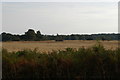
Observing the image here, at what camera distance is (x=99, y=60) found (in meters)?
13.3

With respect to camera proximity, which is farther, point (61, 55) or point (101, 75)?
point (61, 55)

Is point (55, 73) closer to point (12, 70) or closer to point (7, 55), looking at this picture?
point (12, 70)

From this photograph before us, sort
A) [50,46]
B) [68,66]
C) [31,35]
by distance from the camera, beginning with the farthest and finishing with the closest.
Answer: [31,35] → [50,46] → [68,66]

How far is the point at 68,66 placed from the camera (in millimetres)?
13391

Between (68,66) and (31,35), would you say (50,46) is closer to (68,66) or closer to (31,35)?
(31,35)

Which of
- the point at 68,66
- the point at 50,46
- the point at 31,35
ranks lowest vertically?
the point at 68,66

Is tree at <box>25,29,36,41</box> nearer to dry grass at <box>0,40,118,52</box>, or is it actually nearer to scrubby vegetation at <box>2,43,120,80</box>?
dry grass at <box>0,40,118,52</box>

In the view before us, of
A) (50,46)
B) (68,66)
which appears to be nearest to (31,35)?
(50,46)

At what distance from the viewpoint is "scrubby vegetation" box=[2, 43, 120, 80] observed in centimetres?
1301

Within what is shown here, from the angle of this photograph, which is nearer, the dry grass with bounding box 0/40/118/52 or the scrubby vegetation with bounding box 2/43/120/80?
the scrubby vegetation with bounding box 2/43/120/80

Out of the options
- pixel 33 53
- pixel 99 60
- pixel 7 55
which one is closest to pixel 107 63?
pixel 99 60

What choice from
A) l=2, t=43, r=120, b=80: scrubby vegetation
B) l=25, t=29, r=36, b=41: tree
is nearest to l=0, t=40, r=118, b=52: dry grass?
l=2, t=43, r=120, b=80: scrubby vegetation

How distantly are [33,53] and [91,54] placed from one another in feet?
11.3

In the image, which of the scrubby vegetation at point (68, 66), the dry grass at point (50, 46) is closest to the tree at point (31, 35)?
the dry grass at point (50, 46)
